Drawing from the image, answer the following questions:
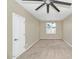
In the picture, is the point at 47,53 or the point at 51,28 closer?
the point at 47,53

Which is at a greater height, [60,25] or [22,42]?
[60,25]

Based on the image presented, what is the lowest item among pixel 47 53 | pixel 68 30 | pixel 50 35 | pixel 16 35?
pixel 47 53

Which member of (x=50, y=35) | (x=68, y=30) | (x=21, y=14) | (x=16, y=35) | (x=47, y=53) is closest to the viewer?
(x=16, y=35)

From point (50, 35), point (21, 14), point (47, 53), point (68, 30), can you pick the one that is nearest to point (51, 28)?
point (50, 35)

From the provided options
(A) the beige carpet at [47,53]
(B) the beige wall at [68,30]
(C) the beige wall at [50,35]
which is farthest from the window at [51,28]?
(A) the beige carpet at [47,53]

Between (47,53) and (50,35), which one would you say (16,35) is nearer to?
(47,53)

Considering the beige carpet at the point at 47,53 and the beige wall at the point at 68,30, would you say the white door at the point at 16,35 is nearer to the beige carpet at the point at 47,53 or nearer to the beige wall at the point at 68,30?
Result: the beige carpet at the point at 47,53

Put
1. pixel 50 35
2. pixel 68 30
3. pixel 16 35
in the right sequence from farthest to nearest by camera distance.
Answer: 1. pixel 50 35
2. pixel 68 30
3. pixel 16 35

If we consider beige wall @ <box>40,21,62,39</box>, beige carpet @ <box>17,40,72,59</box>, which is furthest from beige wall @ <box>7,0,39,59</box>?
beige wall @ <box>40,21,62,39</box>

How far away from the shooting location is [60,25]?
14555 millimetres

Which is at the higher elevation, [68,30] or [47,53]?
[68,30]
